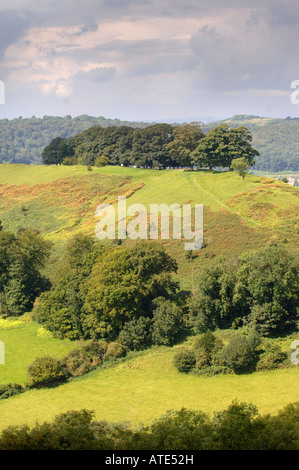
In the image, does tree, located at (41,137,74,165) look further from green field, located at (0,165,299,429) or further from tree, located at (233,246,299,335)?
tree, located at (233,246,299,335)

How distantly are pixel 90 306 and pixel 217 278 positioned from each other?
42.9 feet

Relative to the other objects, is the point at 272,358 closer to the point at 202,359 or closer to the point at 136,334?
the point at 202,359

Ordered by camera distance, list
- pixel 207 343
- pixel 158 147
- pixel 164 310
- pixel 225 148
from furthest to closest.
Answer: pixel 158 147 < pixel 225 148 < pixel 164 310 < pixel 207 343

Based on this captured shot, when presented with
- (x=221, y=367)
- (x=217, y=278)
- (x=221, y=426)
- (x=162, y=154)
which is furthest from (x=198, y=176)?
(x=221, y=426)

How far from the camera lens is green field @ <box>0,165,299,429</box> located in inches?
1190

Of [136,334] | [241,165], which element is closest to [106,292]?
[136,334]

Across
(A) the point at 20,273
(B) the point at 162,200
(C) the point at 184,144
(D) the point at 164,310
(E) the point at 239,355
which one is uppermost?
(C) the point at 184,144

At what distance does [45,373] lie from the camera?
117 feet

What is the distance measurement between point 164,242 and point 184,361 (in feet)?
97.1

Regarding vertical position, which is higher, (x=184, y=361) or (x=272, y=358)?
(x=272, y=358)

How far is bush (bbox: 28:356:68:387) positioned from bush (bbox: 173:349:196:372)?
978cm

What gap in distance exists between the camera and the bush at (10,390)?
113 feet

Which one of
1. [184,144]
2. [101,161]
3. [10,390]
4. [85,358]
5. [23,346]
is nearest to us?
[10,390]
